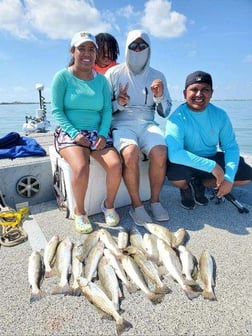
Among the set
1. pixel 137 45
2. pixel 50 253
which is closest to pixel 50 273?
pixel 50 253

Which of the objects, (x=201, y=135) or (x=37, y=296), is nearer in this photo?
(x=37, y=296)

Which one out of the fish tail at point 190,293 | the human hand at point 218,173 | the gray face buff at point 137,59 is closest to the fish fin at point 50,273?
the fish tail at point 190,293

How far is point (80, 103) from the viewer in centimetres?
290

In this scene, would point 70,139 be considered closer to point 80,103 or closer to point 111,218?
point 80,103

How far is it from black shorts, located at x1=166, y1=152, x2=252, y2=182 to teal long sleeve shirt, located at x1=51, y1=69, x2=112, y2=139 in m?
0.85

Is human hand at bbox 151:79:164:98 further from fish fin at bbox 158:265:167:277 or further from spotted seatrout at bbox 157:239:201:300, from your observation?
fish fin at bbox 158:265:167:277

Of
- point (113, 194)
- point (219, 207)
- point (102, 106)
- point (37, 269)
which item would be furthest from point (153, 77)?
point (37, 269)

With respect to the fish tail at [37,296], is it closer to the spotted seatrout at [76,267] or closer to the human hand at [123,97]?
the spotted seatrout at [76,267]

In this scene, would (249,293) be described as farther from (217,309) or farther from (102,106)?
(102,106)

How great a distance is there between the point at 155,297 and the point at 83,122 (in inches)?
73.4

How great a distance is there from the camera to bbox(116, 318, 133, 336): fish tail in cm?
164

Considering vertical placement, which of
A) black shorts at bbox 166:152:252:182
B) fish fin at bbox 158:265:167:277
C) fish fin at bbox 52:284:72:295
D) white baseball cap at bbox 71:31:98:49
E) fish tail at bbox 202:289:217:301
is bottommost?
fish fin at bbox 52:284:72:295

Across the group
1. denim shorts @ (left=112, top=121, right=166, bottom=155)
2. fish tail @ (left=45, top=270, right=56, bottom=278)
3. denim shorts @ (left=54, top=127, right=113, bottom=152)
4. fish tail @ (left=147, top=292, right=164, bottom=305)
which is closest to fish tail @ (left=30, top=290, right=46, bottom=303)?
fish tail @ (left=45, top=270, right=56, bottom=278)

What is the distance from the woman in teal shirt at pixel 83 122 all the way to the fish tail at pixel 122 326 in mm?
1126
